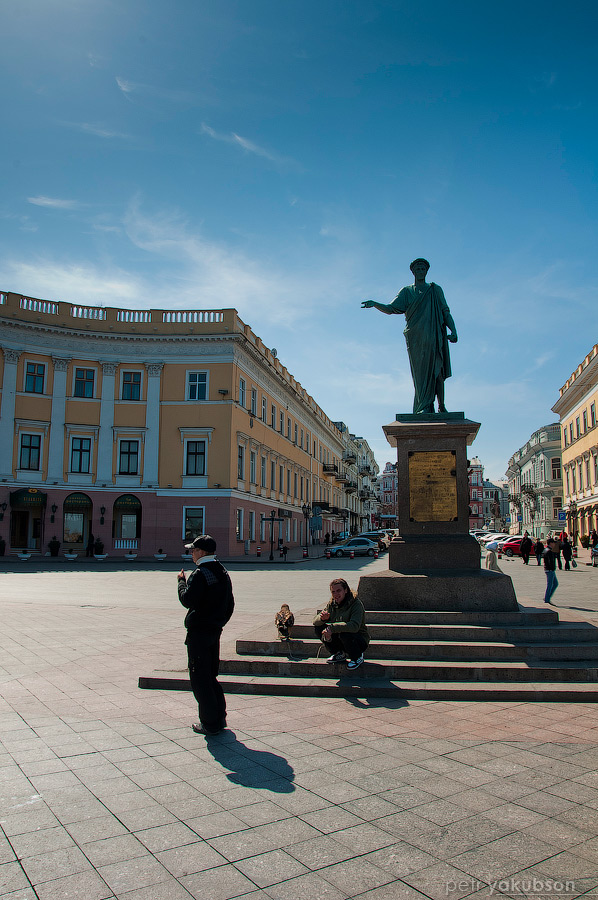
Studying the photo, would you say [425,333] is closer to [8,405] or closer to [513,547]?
[8,405]

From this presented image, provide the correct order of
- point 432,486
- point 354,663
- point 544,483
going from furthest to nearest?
point 544,483, point 432,486, point 354,663

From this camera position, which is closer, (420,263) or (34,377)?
(420,263)

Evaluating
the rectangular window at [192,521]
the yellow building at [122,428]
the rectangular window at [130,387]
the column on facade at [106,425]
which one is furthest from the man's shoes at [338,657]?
A: the rectangular window at [130,387]

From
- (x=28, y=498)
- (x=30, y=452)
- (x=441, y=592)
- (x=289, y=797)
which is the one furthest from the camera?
(x=30, y=452)

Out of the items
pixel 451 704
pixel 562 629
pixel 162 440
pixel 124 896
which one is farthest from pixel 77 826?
pixel 162 440

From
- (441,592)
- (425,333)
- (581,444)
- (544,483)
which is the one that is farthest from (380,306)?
(544,483)

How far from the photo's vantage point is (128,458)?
35875 millimetres

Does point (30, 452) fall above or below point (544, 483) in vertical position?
below

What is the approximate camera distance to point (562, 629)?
730 centimetres

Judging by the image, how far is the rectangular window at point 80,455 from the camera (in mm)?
35375

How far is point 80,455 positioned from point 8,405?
4660mm

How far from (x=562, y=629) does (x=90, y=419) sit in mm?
32375

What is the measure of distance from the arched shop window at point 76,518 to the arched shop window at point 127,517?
1.46 m

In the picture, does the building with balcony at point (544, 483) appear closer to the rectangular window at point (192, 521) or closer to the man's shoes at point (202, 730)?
the rectangular window at point (192, 521)
